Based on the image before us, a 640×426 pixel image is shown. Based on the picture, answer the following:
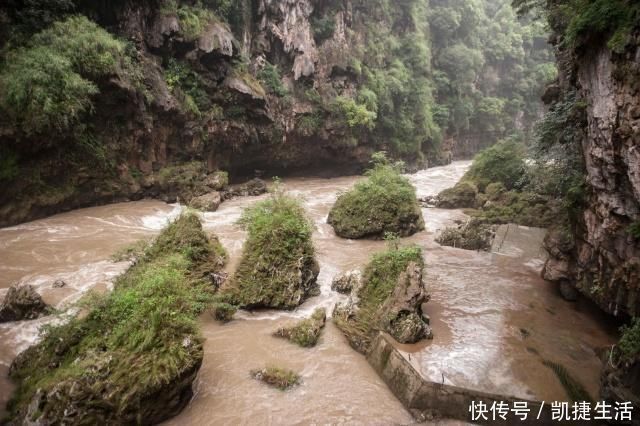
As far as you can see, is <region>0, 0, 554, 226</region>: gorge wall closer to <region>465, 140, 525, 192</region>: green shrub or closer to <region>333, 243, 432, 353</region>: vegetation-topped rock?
<region>465, 140, 525, 192</region>: green shrub

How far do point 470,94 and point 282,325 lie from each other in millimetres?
39122

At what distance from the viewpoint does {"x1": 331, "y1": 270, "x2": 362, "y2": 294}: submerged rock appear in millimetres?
9734

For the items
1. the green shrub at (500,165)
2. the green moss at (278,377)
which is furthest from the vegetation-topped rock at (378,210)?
the green shrub at (500,165)

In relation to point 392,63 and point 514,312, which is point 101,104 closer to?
point 514,312

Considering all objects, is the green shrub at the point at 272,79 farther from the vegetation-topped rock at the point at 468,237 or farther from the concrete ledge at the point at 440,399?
the concrete ledge at the point at 440,399

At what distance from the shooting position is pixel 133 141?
16.8m

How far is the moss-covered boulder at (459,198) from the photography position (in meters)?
20.3

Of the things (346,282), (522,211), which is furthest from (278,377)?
(522,211)

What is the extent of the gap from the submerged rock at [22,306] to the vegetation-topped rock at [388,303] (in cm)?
618

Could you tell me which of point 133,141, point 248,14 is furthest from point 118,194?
point 248,14

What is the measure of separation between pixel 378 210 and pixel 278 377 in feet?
30.0

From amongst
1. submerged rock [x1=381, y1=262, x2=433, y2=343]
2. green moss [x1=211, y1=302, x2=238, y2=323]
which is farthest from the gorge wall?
submerged rock [x1=381, y1=262, x2=433, y2=343]

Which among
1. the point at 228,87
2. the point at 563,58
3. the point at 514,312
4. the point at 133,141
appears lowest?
the point at 514,312

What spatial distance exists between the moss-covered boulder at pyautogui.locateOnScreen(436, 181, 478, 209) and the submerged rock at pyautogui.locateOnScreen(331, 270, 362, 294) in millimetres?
11986
